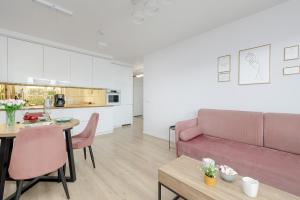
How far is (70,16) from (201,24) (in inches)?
92.3

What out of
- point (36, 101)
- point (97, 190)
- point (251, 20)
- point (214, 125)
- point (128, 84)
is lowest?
point (97, 190)

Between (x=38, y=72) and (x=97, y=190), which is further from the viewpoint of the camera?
(x=38, y=72)

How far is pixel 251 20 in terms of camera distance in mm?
2373

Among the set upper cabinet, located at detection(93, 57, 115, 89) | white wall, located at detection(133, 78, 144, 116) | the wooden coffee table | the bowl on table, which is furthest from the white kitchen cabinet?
white wall, located at detection(133, 78, 144, 116)

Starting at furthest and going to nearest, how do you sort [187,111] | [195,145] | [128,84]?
[128,84] → [187,111] → [195,145]

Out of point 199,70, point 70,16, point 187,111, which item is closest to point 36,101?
point 70,16

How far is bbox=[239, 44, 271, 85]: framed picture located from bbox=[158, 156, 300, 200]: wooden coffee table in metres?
1.75

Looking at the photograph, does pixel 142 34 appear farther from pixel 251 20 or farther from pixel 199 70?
pixel 251 20

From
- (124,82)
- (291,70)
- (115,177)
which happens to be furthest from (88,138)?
(124,82)

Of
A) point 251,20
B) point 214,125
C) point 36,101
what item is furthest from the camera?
point 36,101

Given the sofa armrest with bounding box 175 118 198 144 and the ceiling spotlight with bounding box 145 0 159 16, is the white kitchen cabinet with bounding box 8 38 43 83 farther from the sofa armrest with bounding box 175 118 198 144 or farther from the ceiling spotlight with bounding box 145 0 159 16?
the sofa armrest with bounding box 175 118 198 144

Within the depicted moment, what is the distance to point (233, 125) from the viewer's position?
2.35 m

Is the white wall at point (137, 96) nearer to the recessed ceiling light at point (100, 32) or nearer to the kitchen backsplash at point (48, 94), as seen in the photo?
the kitchen backsplash at point (48, 94)

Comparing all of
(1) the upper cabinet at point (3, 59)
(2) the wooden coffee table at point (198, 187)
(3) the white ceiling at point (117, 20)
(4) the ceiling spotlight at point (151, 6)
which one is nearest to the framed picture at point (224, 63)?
(3) the white ceiling at point (117, 20)
